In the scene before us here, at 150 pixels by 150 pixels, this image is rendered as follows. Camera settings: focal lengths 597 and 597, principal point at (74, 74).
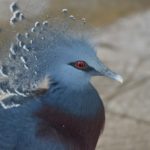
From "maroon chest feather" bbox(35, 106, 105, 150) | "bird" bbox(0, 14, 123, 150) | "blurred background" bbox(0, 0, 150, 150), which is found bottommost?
"blurred background" bbox(0, 0, 150, 150)

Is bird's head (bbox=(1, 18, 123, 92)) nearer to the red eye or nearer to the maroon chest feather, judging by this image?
the red eye

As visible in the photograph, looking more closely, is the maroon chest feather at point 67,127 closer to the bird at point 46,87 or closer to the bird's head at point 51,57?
the bird at point 46,87

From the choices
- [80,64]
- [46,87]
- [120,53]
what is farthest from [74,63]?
[120,53]

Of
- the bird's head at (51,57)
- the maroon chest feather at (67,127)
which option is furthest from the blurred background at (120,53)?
the maroon chest feather at (67,127)

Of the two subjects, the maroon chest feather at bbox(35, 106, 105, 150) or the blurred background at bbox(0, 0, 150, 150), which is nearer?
the maroon chest feather at bbox(35, 106, 105, 150)

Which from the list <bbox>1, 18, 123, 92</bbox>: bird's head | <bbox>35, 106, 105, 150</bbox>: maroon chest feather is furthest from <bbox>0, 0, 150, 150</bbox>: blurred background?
<bbox>35, 106, 105, 150</bbox>: maroon chest feather

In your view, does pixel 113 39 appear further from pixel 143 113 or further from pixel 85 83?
pixel 85 83
